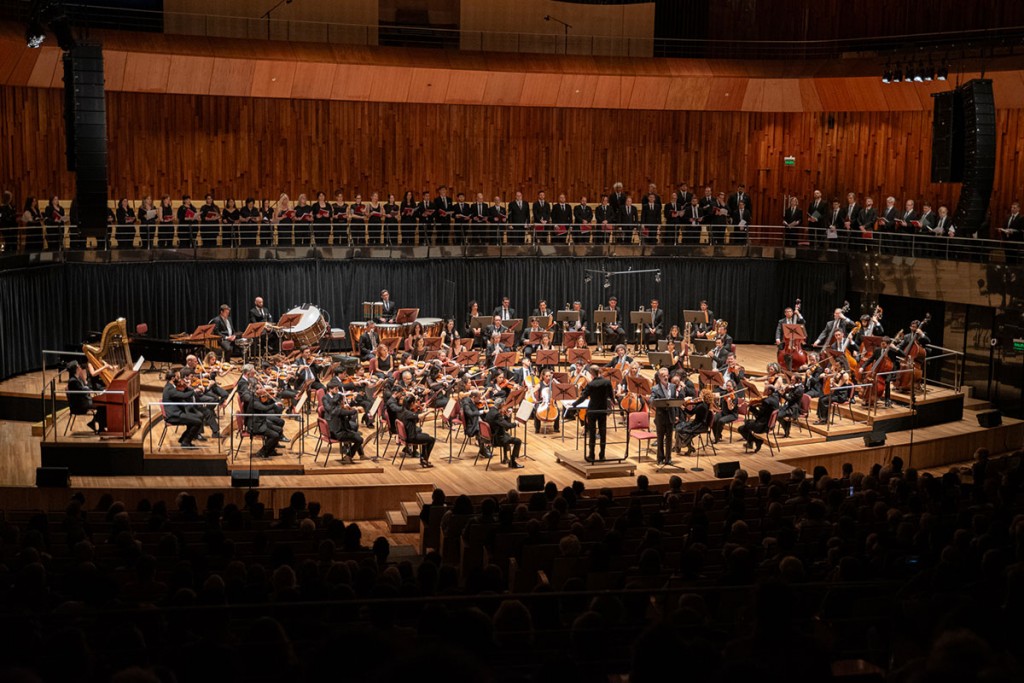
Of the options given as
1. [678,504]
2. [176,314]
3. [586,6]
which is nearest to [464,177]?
[586,6]

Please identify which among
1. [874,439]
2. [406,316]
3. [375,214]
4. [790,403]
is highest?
[375,214]

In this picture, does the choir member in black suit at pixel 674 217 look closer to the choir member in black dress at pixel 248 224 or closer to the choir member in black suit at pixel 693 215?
the choir member in black suit at pixel 693 215

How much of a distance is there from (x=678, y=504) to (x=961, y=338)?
12.8 meters

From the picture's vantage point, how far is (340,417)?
14.0 m

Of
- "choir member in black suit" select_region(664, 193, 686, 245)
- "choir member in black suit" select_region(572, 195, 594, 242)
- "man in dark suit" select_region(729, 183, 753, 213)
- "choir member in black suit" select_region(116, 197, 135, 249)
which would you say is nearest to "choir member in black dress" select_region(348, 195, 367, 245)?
"choir member in black suit" select_region(116, 197, 135, 249)

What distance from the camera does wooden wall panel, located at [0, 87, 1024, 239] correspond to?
22.0m

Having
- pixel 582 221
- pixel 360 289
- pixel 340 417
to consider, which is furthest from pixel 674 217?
pixel 340 417

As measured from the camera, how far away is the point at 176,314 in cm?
2066

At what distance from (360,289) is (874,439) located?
1081cm

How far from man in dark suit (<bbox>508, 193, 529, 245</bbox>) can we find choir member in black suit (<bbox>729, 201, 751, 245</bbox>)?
4.53 m

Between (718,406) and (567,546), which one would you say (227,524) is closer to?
(567,546)

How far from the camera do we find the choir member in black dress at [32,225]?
18984 mm

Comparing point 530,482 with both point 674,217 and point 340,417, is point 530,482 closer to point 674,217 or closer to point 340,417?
point 340,417

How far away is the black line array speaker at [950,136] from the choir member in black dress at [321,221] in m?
11.3
